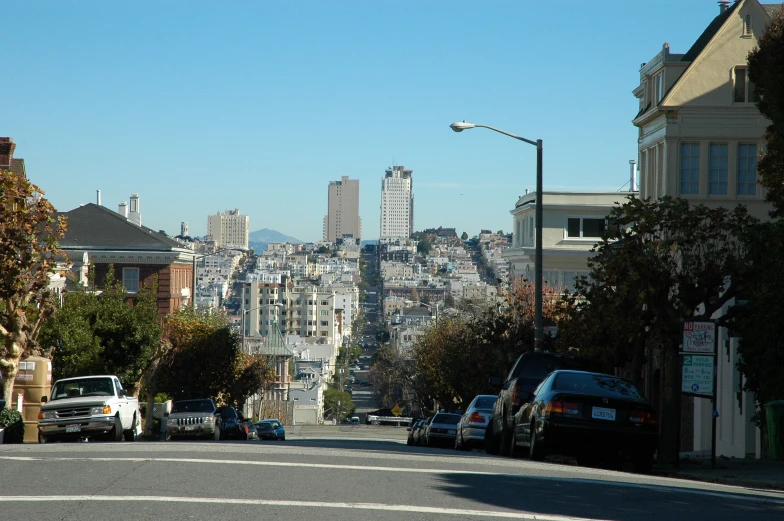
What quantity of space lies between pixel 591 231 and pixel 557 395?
4753 centimetres

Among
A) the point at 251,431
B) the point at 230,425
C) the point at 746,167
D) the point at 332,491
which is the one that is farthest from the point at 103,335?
the point at 332,491

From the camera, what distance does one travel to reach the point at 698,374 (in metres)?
18.6

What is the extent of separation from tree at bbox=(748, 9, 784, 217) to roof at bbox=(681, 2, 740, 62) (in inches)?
451

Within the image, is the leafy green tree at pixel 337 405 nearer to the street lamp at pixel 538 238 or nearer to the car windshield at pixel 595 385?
the street lamp at pixel 538 238

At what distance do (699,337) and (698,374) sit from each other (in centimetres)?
64

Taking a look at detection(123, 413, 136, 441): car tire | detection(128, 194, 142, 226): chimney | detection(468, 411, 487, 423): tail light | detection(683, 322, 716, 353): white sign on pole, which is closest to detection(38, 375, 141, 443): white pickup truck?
detection(123, 413, 136, 441): car tire

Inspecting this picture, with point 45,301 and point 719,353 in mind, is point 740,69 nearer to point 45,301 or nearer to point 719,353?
point 719,353

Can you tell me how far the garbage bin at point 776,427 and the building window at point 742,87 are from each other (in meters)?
17.6

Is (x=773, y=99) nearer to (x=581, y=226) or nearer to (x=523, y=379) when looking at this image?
(x=523, y=379)

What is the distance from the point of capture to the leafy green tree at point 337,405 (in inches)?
5989

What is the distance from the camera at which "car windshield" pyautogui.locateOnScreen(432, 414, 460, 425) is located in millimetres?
33125

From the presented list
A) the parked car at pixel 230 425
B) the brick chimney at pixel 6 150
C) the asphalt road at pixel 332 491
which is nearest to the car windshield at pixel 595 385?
the asphalt road at pixel 332 491

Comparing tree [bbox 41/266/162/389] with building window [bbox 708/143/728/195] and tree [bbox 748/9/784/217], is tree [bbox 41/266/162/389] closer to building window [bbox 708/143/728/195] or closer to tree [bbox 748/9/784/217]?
building window [bbox 708/143/728/195]

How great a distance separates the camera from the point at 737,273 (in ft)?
66.7
